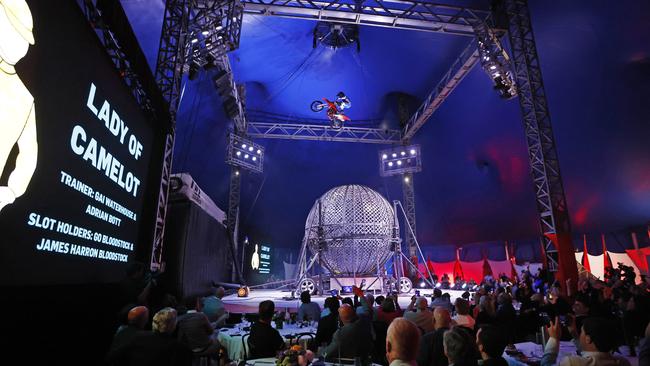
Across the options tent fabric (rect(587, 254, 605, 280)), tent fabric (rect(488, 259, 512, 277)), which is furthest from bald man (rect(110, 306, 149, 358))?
tent fabric (rect(587, 254, 605, 280))

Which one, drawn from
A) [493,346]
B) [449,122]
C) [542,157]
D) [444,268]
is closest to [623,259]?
[444,268]

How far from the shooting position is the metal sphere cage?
12.0m

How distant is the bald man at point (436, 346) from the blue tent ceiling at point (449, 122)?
11.0 m

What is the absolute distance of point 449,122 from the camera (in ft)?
66.3

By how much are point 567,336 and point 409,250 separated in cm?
1291

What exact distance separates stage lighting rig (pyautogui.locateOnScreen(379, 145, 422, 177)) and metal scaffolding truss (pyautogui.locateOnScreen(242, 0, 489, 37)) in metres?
7.50

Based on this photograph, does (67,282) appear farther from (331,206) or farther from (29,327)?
(331,206)

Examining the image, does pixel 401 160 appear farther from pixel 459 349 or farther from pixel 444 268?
pixel 459 349

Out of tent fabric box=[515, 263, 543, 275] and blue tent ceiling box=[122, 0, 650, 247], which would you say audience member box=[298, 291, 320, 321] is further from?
tent fabric box=[515, 263, 543, 275]

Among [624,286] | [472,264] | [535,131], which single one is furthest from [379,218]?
[472,264]

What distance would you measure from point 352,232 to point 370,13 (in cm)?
818

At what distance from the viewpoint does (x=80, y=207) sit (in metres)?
4.16

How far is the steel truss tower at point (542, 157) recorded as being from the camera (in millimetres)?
9445

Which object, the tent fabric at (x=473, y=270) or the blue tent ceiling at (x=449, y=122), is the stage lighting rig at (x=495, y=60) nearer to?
the blue tent ceiling at (x=449, y=122)
